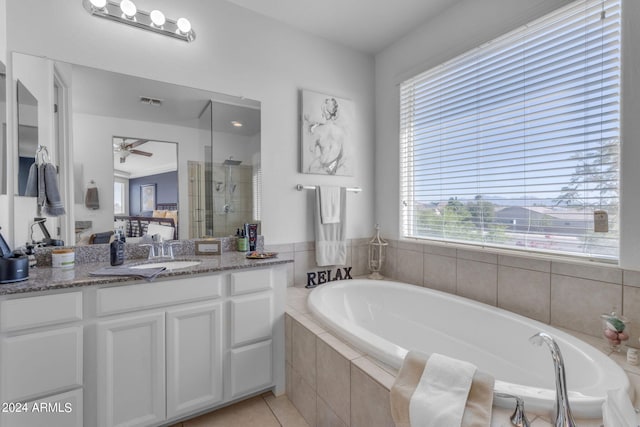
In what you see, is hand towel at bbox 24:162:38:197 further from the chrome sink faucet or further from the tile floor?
the tile floor

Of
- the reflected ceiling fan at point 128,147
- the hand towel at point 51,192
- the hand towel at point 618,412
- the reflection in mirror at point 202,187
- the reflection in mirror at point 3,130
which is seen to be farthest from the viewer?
the reflection in mirror at point 202,187

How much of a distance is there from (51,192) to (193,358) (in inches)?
46.5

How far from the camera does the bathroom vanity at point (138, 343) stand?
4.01 ft

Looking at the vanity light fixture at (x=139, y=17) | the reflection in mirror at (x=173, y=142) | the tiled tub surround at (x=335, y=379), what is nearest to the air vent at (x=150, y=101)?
the reflection in mirror at (x=173, y=142)

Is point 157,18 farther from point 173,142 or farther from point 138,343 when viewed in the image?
point 138,343

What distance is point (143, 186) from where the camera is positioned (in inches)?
73.9

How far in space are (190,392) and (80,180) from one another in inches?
53.4

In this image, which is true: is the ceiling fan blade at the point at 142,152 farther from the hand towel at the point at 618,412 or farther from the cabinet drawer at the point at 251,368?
the hand towel at the point at 618,412

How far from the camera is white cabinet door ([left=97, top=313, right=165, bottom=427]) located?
1.37m

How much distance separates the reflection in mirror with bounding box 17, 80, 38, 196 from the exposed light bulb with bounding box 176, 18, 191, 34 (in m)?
0.92

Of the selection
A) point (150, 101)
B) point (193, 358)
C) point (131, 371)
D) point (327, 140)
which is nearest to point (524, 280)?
point (327, 140)

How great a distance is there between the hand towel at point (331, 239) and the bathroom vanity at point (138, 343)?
68 cm

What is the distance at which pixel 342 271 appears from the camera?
267cm

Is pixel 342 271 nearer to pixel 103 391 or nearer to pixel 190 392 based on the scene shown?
pixel 190 392
